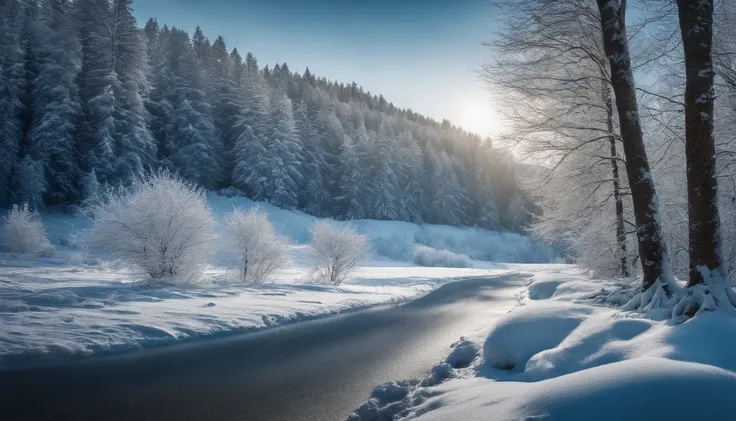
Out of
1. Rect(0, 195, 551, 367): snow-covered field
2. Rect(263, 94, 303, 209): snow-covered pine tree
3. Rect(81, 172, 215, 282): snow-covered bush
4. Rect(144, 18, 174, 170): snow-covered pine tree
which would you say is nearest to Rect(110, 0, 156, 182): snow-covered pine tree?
Rect(144, 18, 174, 170): snow-covered pine tree

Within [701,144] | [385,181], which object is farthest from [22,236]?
[385,181]

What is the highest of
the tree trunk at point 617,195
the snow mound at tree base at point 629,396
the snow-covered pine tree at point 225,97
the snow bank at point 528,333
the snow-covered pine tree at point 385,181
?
the snow-covered pine tree at point 225,97

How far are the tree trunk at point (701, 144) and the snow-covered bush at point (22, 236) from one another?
3359cm

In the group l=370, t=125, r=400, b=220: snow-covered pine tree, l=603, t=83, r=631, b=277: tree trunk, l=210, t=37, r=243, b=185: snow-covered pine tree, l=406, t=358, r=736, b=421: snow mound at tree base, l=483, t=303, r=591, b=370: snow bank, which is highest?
l=210, t=37, r=243, b=185: snow-covered pine tree

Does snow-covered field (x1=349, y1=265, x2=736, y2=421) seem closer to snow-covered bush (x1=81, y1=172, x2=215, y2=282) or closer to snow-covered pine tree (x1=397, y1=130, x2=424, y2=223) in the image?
snow-covered bush (x1=81, y1=172, x2=215, y2=282)

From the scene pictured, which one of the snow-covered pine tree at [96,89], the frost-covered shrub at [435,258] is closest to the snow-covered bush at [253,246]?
the snow-covered pine tree at [96,89]

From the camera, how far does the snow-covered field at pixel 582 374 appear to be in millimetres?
2967

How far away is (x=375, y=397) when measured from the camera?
6.32 metres

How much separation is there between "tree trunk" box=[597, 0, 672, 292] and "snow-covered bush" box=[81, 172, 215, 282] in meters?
17.9

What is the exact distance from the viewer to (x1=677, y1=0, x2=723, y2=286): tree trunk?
17.5ft

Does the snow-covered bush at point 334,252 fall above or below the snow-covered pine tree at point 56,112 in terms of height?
below

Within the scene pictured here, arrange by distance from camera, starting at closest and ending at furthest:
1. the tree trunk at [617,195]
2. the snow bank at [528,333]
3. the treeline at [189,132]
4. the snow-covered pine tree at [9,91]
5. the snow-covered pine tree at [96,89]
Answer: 1. the snow bank at [528,333]
2. the tree trunk at [617,195]
3. the snow-covered pine tree at [9,91]
4. the treeline at [189,132]
5. the snow-covered pine tree at [96,89]

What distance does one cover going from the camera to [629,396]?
3023 mm

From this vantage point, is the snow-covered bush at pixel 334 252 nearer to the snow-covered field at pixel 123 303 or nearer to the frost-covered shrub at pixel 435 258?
the snow-covered field at pixel 123 303
